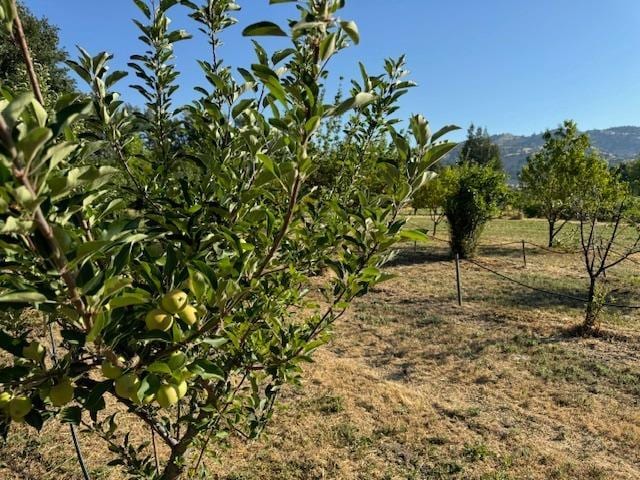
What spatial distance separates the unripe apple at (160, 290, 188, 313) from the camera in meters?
1.10

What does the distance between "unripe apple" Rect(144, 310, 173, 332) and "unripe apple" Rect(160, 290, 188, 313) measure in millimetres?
27

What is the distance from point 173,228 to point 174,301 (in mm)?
401

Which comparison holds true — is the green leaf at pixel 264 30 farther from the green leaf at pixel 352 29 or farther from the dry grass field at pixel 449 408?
the dry grass field at pixel 449 408

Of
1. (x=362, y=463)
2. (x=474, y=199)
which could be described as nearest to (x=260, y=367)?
(x=362, y=463)

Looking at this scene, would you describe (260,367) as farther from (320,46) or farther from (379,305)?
(379,305)

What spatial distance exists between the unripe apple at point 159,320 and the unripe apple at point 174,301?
1.1 inches

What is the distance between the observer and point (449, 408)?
16.3 feet

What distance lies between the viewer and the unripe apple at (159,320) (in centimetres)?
113

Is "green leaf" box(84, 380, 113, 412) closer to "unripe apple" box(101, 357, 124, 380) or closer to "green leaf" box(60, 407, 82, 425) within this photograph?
"unripe apple" box(101, 357, 124, 380)

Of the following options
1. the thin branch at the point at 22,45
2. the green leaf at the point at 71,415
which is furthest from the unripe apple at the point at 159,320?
the thin branch at the point at 22,45

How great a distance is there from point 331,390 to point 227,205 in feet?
14.1

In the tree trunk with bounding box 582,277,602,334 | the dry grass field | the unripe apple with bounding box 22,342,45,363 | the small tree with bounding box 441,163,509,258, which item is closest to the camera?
the unripe apple with bounding box 22,342,45,363

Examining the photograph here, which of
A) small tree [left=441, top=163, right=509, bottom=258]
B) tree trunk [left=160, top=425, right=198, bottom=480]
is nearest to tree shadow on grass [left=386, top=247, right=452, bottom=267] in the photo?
small tree [left=441, top=163, right=509, bottom=258]

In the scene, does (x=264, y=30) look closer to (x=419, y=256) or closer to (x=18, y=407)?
(x=18, y=407)
